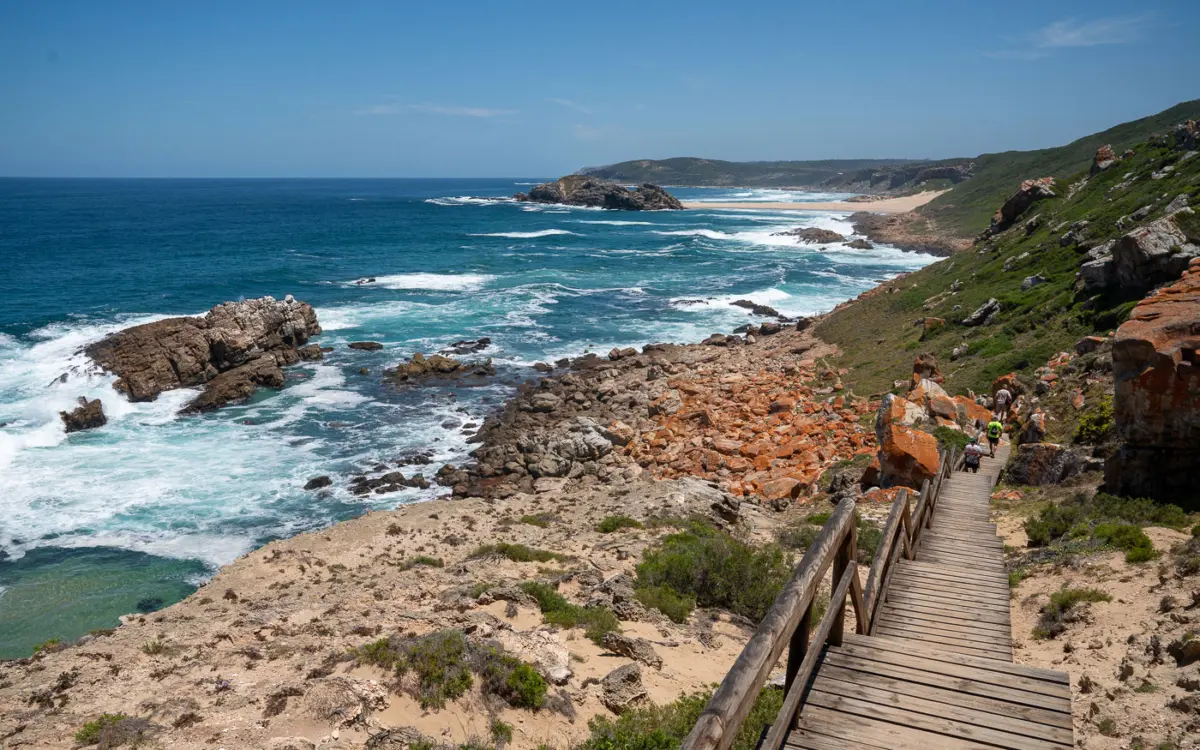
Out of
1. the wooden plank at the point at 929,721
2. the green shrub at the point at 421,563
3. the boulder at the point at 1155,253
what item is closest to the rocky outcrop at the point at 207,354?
the green shrub at the point at 421,563

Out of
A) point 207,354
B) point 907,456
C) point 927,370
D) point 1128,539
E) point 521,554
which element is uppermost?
point 1128,539

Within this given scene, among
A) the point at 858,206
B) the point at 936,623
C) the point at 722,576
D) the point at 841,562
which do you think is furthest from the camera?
the point at 858,206

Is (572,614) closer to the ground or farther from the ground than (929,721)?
closer to the ground

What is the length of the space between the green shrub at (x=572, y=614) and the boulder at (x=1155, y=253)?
62.6 ft

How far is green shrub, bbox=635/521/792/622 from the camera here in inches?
411

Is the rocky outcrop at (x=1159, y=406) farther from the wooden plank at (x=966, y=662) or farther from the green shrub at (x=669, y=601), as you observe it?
the wooden plank at (x=966, y=662)

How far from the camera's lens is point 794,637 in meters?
4.43

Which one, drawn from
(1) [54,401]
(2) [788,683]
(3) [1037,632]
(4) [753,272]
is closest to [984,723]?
(2) [788,683]

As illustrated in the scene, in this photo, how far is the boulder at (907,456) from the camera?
15.2 m

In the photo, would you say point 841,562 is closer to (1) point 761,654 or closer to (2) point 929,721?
(2) point 929,721

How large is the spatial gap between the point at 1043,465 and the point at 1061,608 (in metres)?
7.38

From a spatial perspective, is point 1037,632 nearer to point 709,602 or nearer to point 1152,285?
point 709,602

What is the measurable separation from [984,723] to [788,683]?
1.26 meters

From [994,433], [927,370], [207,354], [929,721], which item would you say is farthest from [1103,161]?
[207,354]
